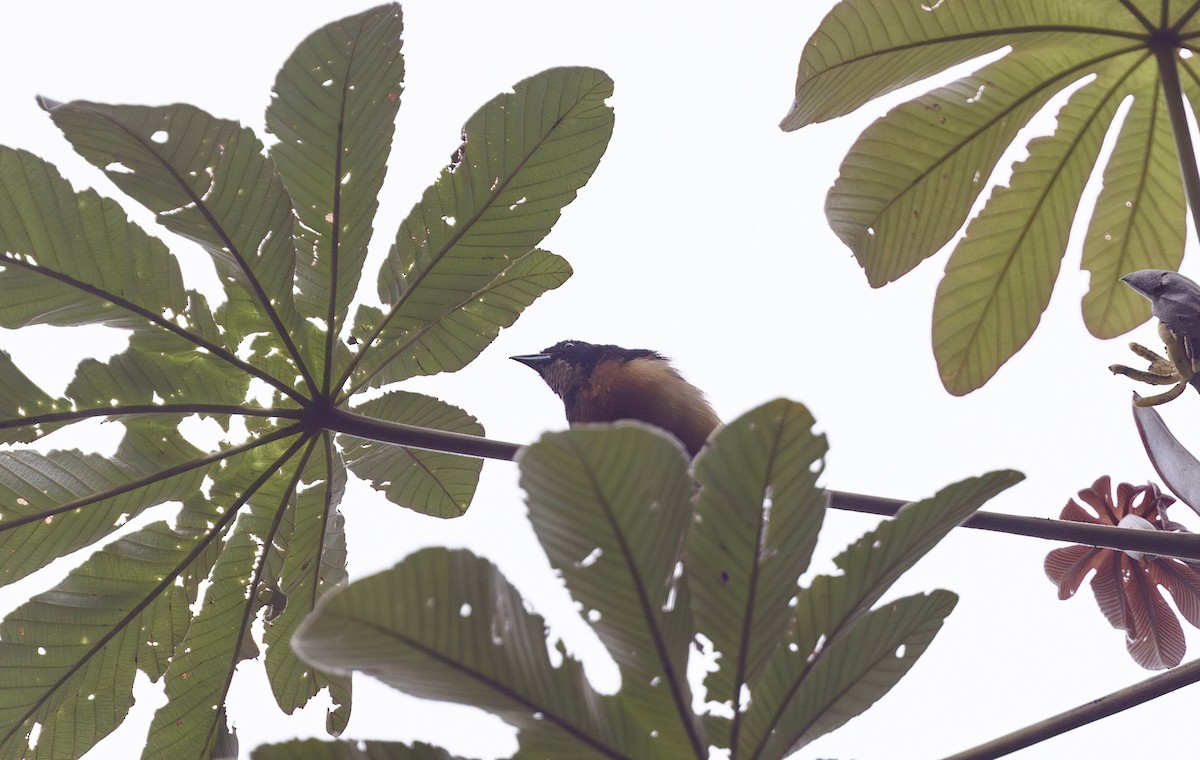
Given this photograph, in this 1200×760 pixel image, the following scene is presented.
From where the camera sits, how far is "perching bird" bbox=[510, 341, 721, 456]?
1755mm

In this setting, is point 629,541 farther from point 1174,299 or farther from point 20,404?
point 20,404

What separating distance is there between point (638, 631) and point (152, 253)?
2.65 ft

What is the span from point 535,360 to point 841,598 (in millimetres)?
1283

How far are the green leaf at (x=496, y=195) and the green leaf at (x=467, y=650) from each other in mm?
597

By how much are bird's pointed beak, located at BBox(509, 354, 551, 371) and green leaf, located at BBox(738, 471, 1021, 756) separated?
125 cm

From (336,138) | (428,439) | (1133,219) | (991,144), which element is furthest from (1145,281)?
(336,138)

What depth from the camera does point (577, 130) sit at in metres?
1.32

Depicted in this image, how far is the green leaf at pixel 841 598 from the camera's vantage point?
879 mm

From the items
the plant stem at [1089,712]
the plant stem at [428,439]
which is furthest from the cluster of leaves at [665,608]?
the plant stem at [428,439]

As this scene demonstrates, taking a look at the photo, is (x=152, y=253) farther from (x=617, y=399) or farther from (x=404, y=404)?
(x=617, y=399)

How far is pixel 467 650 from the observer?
0.83 metres

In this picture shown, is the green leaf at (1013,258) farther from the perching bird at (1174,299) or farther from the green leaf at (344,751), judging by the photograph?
the green leaf at (344,751)

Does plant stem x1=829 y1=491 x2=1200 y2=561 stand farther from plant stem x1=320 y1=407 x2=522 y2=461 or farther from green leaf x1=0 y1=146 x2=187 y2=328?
green leaf x1=0 y1=146 x2=187 y2=328

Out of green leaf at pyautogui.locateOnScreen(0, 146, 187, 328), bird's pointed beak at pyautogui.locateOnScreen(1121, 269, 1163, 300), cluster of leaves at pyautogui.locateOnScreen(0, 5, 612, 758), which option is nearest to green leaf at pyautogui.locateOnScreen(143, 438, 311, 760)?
cluster of leaves at pyautogui.locateOnScreen(0, 5, 612, 758)
